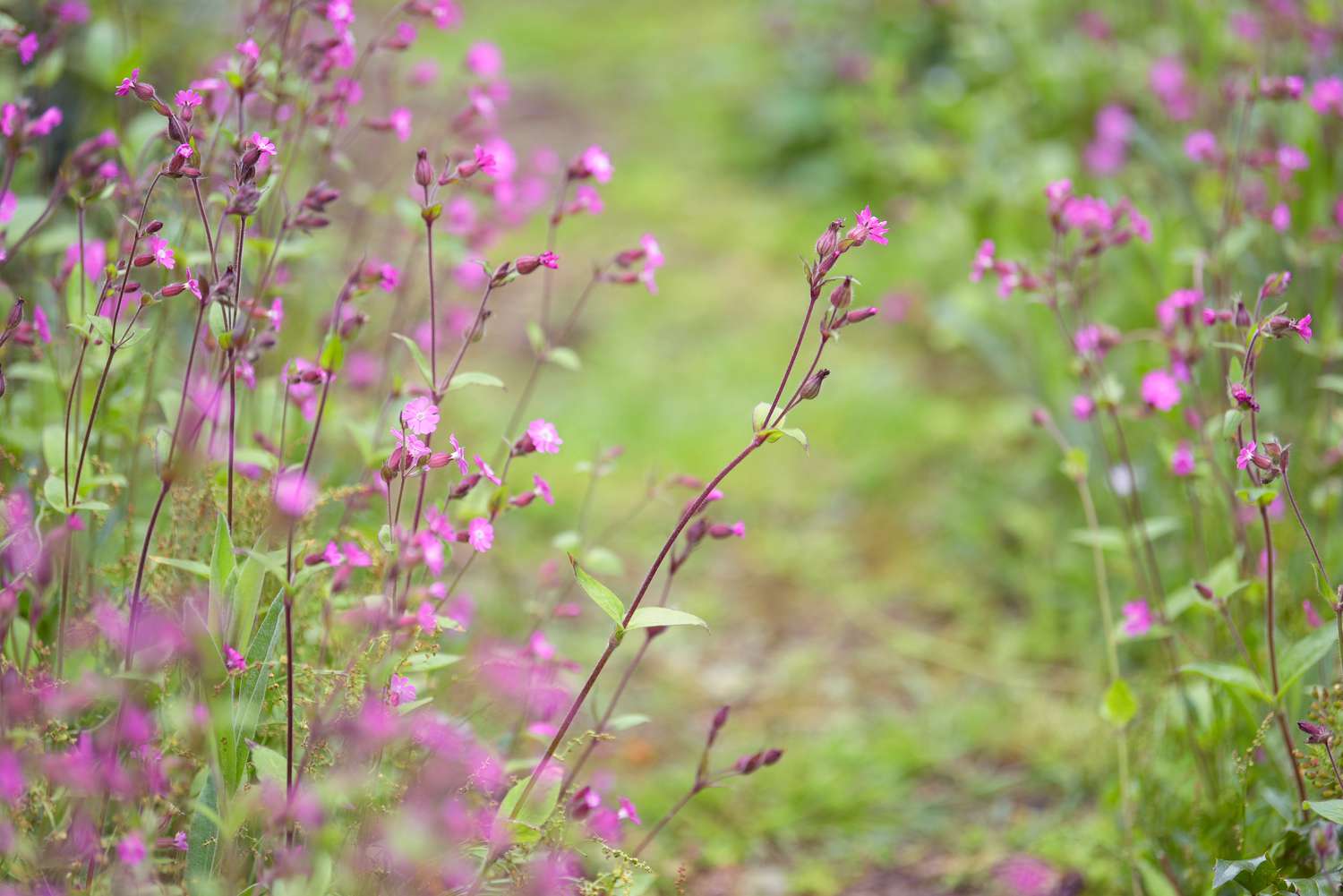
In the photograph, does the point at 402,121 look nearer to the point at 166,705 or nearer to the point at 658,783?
the point at 166,705

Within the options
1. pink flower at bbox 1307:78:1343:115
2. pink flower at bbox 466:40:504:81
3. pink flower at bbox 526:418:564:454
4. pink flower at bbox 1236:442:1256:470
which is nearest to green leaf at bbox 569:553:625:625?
pink flower at bbox 526:418:564:454

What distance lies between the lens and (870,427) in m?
3.45

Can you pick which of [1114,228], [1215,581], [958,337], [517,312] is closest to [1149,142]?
[958,337]

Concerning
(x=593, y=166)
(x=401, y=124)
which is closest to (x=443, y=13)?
(x=401, y=124)

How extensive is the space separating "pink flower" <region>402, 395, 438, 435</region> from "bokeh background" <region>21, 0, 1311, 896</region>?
105 centimetres

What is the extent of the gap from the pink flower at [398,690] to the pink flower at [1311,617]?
129cm

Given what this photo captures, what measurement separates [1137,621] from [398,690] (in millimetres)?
1133

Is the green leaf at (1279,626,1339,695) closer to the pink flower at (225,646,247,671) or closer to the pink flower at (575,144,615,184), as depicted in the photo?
the pink flower at (575,144,615,184)

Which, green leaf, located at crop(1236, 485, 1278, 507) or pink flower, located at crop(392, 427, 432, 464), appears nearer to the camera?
pink flower, located at crop(392, 427, 432, 464)

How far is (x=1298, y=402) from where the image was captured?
2342 millimetres

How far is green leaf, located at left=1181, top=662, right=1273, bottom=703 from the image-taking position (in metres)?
1.45

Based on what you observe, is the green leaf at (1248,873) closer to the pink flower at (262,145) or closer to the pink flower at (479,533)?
the pink flower at (479,533)

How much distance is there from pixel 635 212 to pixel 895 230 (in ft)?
3.90

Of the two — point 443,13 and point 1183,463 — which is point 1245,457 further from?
point 443,13
